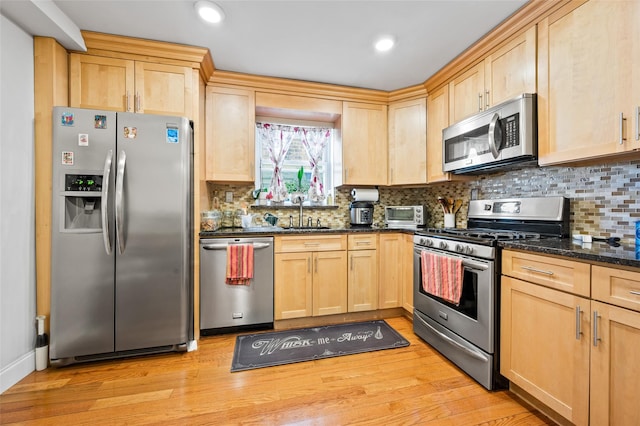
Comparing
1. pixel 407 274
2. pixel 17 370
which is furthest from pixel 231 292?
pixel 407 274

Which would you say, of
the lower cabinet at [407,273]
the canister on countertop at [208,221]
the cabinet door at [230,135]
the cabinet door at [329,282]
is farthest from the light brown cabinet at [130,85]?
the lower cabinet at [407,273]

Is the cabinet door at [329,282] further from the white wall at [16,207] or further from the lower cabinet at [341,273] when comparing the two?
the white wall at [16,207]

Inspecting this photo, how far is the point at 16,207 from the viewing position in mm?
1844

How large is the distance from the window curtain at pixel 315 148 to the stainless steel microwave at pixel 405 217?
2.78 ft

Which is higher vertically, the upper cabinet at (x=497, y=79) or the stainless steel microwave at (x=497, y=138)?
the upper cabinet at (x=497, y=79)

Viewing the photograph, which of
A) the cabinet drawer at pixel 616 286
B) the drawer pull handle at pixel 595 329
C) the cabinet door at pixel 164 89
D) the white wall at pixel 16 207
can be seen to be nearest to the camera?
the cabinet drawer at pixel 616 286

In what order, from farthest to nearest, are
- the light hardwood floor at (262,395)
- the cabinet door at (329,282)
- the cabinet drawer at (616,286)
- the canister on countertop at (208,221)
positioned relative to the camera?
the cabinet door at (329,282) < the canister on countertop at (208,221) < the light hardwood floor at (262,395) < the cabinet drawer at (616,286)

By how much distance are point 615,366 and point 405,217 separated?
212 cm

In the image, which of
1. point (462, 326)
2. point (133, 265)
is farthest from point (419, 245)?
point (133, 265)

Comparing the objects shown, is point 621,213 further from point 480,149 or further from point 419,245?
point 419,245

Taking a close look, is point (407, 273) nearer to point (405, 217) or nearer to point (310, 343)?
point (405, 217)

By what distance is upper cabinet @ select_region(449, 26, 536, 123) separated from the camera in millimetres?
1895

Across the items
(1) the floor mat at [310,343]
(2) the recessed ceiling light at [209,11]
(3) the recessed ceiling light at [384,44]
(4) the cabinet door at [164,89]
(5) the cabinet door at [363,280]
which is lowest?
(1) the floor mat at [310,343]

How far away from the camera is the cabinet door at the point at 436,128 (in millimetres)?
2750
